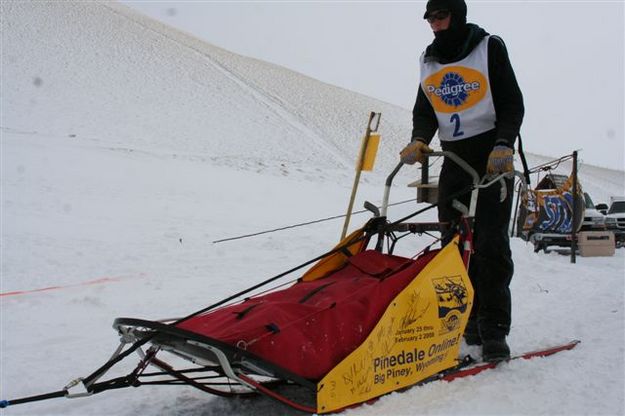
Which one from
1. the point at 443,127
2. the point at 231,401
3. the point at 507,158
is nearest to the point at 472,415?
the point at 231,401

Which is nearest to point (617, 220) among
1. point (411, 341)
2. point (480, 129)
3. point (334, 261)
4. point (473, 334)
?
point (473, 334)

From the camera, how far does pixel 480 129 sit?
10.6 feet

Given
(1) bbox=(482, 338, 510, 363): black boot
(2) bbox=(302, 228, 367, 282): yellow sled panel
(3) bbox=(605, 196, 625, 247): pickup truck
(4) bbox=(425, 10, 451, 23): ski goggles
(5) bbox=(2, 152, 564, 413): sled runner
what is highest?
(4) bbox=(425, 10, 451, 23): ski goggles

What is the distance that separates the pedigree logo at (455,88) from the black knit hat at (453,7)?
257 mm

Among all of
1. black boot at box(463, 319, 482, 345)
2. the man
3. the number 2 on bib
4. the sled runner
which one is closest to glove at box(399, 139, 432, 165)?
the man

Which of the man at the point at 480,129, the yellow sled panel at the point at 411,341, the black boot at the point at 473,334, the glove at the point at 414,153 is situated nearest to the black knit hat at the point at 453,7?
the man at the point at 480,129

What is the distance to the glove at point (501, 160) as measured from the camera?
2.91 metres

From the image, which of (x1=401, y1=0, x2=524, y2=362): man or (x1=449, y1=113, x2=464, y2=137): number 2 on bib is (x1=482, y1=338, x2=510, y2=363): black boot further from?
(x1=449, y1=113, x2=464, y2=137): number 2 on bib

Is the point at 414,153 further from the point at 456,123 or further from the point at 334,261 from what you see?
the point at 334,261

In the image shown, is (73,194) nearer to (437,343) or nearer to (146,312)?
(146,312)

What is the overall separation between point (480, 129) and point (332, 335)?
1.58 meters

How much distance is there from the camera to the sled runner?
214 cm

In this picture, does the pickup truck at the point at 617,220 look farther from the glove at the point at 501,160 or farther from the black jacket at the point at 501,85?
the glove at the point at 501,160

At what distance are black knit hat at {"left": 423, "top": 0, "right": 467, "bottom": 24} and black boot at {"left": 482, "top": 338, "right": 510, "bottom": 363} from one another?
5.52ft
